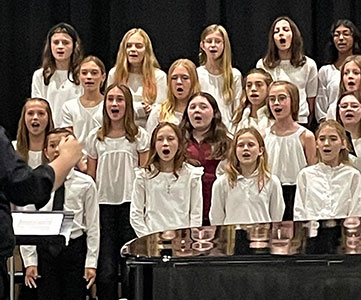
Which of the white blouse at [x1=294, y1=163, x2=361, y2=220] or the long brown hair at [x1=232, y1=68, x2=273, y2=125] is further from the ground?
the long brown hair at [x1=232, y1=68, x2=273, y2=125]

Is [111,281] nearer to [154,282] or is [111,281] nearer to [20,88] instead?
[154,282]

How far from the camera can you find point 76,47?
20.3 ft

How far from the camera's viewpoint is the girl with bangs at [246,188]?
15.9 ft

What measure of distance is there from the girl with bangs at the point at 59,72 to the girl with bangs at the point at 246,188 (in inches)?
59.7

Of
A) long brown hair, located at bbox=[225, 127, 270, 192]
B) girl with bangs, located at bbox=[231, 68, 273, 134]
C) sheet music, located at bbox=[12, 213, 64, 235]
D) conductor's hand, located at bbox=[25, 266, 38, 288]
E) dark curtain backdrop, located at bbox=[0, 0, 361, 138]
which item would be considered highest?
dark curtain backdrop, located at bbox=[0, 0, 361, 138]

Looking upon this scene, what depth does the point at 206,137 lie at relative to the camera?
5.24 m

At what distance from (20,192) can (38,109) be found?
2.40 m

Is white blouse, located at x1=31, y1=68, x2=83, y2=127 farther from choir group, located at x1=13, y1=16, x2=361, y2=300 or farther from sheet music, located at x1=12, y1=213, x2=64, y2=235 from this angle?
sheet music, located at x1=12, y1=213, x2=64, y2=235

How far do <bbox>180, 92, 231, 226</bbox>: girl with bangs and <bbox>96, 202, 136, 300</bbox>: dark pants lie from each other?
0.43 m

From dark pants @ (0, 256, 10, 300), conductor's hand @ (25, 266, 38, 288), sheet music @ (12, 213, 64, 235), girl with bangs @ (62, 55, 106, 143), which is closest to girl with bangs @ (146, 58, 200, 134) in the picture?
girl with bangs @ (62, 55, 106, 143)

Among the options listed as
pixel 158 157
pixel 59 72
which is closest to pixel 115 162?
pixel 158 157

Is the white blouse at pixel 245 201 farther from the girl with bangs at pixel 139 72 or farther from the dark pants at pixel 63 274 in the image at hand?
the girl with bangs at pixel 139 72

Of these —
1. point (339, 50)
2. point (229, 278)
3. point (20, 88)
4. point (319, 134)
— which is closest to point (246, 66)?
point (339, 50)

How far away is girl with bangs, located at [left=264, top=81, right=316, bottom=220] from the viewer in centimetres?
525
